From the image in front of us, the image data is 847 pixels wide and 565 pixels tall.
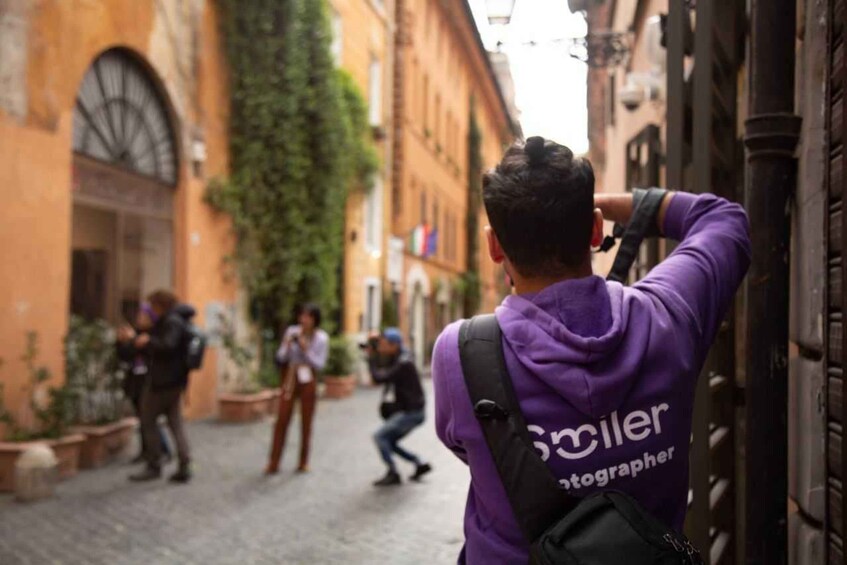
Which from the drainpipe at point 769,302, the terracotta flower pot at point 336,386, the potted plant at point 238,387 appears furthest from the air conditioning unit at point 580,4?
the drainpipe at point 769,302

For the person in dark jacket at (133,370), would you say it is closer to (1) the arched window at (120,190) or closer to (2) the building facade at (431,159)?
Answer: (1) the arched window at (120,190)

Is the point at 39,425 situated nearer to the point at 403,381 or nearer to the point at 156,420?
the point at 156,420

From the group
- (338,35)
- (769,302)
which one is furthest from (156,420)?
(338,35)

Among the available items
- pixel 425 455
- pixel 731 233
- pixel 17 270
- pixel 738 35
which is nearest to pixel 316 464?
pixel 425 455

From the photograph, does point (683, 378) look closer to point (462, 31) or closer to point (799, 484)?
point (799, 484)

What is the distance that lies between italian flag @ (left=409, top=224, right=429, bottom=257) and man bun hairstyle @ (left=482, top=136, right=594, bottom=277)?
87.0 feet

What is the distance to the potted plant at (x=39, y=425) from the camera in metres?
8.70

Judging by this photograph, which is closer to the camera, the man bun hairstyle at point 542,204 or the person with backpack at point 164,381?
the man bun hairstyle at point 542,204

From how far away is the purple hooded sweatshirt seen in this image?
172 centimetres

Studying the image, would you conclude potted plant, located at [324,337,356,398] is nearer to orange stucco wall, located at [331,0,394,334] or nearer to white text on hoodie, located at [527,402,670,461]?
orange stucco wall, located at [331,0,394,334]

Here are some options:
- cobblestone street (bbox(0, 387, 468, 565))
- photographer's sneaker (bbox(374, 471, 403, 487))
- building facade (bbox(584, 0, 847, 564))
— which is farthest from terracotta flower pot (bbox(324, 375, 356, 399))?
building facade (bbox(584, 0, 847, 564))

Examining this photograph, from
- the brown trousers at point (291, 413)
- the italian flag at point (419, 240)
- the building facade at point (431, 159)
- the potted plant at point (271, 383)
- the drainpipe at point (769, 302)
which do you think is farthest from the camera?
the italian flag at point (419, 240)

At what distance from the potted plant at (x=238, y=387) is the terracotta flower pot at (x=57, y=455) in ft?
15.9

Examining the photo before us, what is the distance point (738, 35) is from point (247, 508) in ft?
19.5
